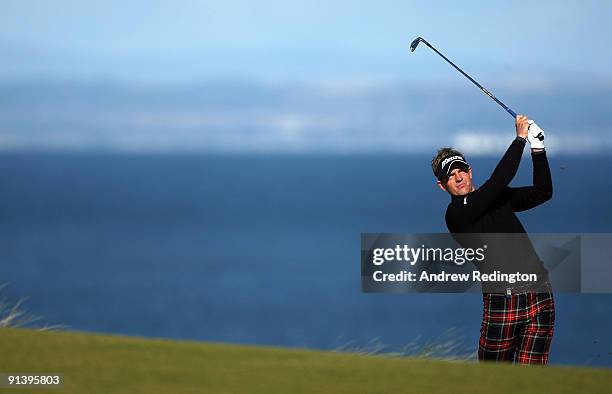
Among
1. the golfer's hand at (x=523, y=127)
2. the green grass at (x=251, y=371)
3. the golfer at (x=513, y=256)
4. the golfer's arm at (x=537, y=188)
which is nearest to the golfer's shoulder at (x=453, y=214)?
the golfer at (x=513, y=256)

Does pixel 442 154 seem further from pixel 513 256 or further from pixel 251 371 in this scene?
pixel 251 371

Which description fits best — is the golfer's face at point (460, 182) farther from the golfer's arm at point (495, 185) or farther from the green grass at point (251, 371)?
the green grass at point (251, 371)

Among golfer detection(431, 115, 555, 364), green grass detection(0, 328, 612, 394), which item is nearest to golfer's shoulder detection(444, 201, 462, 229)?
golfer detection(431, 115, 555, 364)

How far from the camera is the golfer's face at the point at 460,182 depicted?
4.87 metres

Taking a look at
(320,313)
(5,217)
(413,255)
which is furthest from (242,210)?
(413,255)

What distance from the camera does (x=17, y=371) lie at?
4.02 metres

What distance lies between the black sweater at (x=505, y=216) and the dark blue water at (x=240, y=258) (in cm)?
25

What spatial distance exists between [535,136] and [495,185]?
37 cm

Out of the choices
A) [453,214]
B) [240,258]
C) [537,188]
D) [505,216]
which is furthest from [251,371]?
[240,258]

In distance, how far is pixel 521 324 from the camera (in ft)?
15.6

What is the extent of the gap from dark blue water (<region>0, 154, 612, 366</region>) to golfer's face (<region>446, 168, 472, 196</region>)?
0.42m

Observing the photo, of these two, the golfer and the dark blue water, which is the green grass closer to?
the golfer

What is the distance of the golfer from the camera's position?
185 inches

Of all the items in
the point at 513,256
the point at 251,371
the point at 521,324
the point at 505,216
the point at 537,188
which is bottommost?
the point at 251,371
